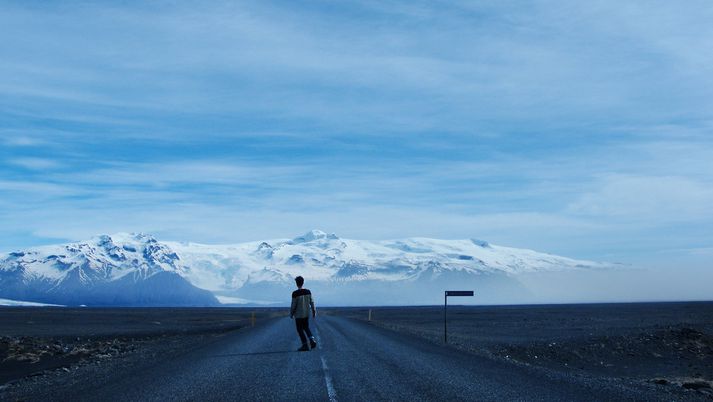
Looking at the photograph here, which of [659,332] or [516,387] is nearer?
[516,387]

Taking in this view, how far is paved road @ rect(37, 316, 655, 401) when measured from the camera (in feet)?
45.2

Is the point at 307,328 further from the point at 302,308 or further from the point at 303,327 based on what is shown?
the point at 302,308

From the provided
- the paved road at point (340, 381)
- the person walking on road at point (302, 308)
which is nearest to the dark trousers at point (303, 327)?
the person walking on road at point (302, 308)

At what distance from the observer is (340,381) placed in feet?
50.9

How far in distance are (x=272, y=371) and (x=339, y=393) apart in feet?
14.3

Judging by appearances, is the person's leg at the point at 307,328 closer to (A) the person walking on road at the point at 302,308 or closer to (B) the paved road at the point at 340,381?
(A) the person walking on road at the point at 302,308

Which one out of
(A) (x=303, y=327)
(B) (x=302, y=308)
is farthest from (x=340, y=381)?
(A) (x=303, y=327)

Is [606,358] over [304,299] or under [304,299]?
under

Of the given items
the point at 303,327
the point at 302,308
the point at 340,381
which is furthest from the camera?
the point at 303,327

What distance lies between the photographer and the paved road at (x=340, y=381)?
45.2 ft

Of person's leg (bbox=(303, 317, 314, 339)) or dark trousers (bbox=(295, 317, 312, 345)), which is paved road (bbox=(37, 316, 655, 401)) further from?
person's leg (bbox=(303, 317, 314, 339))

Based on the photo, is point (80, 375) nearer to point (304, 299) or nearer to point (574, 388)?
point (304, 299)

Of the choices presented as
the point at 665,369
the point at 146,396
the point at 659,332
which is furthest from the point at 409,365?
the point at 659,332

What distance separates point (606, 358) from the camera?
36.4m
